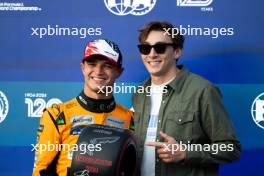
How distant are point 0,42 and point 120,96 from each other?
2.08 feet

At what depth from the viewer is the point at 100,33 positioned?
193cm

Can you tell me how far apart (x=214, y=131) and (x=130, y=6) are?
76 cm

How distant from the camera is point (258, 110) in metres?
1.92

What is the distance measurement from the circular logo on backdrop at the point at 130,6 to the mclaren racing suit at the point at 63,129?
55 cm

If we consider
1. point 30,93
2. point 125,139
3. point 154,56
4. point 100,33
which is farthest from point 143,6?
point 125,139

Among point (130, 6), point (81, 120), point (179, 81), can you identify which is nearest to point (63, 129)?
point (81, 120)

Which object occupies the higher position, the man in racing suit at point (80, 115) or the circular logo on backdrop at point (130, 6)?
the circular logo on backdrop at point (130, 6)

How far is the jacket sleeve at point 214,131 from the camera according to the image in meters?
A: 1.49

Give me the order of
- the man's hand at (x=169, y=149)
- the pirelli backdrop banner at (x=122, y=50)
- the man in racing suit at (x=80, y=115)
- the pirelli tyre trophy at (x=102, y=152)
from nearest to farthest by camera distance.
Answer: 1. the pirelli tyre trophy at (x=102, y=152)
2. the man's hand at (x=169, y=149)
3. the man in racing suit at (x=80, y=115)
4. the pirelli backdrop banner at (x=122, y=50)

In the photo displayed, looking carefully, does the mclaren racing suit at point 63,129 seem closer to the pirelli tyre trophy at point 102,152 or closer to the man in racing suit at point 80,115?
the man in racing suit at point 80,115

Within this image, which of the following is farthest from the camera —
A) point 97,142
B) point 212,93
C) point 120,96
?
point 120,96

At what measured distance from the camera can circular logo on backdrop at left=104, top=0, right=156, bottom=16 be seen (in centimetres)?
192

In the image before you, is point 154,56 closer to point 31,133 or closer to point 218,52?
point 218,52

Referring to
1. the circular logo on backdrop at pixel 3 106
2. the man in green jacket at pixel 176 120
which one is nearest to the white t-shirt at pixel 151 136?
the man in green jacket at pixel 176 120
